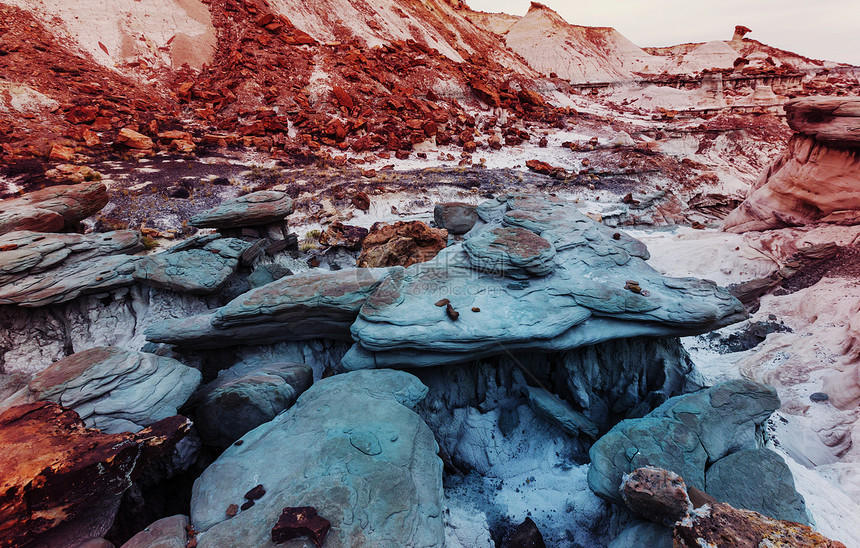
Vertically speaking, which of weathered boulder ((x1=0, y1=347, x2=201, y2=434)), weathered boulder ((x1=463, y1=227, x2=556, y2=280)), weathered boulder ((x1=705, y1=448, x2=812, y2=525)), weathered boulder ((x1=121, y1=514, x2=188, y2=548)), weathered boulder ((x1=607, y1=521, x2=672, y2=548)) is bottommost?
weathered boulder ((x1=607, y1=521, x2=672, y2=548))

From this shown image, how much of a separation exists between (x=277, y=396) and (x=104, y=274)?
4089 millimetres

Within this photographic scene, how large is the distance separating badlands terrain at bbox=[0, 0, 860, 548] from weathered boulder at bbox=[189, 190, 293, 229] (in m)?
0.07

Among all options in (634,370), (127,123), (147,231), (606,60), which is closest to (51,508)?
(634,370)

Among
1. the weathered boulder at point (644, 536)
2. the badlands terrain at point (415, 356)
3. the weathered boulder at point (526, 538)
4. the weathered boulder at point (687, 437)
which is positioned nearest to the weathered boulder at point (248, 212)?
the badlands terrain at point (415, 356)

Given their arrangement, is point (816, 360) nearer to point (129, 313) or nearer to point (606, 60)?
point (129, 313)

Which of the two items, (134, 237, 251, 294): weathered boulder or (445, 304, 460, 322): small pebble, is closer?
(445, 304, 460, 322): small pebble

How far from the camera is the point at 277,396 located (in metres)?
4.25

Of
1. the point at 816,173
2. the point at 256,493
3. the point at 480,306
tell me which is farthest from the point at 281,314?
the point at 816,173

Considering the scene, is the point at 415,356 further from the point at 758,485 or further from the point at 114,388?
the point at 758,485

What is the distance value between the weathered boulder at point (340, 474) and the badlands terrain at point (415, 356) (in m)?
0.02

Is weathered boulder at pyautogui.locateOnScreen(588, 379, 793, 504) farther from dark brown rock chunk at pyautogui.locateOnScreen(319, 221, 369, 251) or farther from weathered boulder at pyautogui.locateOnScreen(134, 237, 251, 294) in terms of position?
dark brown rock chunk at pyautogui.locateOnScreen(319, 221, 369, 251)

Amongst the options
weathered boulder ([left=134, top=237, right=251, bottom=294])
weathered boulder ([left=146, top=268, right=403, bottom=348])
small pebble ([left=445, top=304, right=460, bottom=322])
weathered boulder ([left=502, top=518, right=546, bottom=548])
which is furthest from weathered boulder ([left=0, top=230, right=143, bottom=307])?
weathered boulder ([left=502, top=518, right=546, bottom=548])

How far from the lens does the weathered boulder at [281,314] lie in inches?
188

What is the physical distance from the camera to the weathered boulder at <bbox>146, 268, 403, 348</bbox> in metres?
4.77
